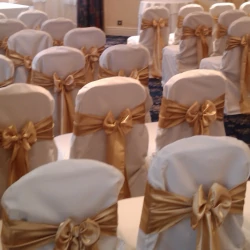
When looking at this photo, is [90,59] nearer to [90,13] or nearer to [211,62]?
[211,62]

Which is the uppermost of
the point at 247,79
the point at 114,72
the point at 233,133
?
the point at 114,72

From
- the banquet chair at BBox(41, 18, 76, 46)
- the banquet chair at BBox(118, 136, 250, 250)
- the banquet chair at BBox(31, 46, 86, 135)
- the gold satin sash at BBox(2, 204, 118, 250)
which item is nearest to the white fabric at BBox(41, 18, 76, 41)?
the banquet chair at BBox(41, 18, 76, 46)

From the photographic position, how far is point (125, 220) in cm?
195

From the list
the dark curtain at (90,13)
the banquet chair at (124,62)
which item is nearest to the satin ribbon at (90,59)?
the banquet chair at (124,62)

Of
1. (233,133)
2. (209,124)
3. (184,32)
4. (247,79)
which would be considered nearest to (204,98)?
(209,124)

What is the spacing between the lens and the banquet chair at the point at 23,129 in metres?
2.03

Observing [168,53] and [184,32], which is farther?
[168,53]

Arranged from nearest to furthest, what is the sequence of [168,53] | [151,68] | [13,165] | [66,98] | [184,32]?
[13,165] → [66,98] → [184,32] → [168,53] → [151,68]

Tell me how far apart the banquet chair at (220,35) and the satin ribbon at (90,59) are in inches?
58.3

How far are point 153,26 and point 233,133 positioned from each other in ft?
7.32

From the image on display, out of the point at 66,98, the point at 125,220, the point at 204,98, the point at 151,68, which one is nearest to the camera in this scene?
the point at 125,220

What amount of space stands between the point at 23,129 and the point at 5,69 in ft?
3.65

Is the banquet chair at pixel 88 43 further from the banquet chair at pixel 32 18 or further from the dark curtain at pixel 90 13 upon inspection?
the dark curtain at pixel 90 13

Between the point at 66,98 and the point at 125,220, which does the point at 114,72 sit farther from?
the point at 125,220
